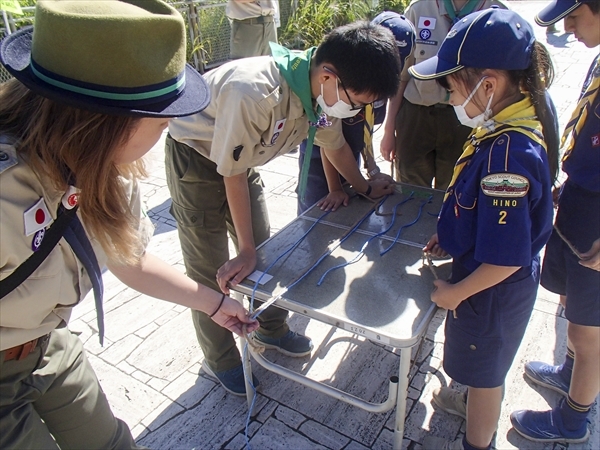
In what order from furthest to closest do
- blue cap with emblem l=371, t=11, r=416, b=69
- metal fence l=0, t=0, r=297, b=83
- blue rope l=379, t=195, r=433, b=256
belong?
metal fence l=0, t=0, r=297, b=83, blue cap with emblem l=371, t=11, r=416, b=69, blue rope l=379, t=195, r=433, b=256

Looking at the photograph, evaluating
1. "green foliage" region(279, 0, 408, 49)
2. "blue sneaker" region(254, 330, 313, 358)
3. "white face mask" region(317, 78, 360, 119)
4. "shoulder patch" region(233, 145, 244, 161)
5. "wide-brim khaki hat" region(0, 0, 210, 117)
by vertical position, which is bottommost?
"green foliage" region(279, 0, 408, 49)

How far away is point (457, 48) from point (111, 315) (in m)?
2.37

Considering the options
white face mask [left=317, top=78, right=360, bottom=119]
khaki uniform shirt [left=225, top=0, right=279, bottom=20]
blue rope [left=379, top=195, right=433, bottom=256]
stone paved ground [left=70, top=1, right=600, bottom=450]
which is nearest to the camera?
white face mask [left=317, top=78, right=360, bottom=119]

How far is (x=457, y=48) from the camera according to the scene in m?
1.51

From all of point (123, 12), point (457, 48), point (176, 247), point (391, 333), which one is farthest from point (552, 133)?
point (176, 247)

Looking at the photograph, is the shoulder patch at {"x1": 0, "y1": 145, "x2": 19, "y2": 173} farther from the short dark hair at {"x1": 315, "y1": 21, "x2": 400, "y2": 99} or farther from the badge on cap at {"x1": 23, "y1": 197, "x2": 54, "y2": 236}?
the short dark hair at {"x1": 315, "y1": 21, "x2": 400, "y2": 99}

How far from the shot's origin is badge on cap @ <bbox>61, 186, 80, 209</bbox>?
1.18 metres

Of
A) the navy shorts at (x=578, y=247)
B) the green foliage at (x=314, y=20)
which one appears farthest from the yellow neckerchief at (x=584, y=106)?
the green foliage at (x=314, y=20)

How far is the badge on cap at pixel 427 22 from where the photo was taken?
266 cm

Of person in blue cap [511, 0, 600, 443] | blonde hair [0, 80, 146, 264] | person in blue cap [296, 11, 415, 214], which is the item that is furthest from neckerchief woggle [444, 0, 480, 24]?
blonde hair [0, 80, 146, 264]

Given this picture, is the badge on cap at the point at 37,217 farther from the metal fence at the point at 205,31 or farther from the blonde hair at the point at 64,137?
the metal fence at the point at 205,31

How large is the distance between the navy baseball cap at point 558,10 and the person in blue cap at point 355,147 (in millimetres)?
731

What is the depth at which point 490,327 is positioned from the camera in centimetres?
159

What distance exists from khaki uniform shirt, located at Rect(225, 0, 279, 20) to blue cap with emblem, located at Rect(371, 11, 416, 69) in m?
3.00
